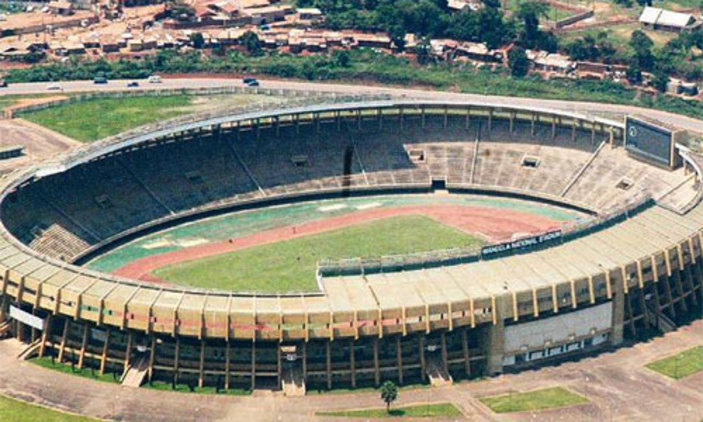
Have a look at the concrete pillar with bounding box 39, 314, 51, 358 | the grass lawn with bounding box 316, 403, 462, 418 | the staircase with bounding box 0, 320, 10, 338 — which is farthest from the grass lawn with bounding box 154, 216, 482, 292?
the grass lawn with bounding box 316, 403, 462, 418

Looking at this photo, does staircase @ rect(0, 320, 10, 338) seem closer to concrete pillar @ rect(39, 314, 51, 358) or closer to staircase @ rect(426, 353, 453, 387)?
concrete pillar @ rect(39, 314, 51, 358)

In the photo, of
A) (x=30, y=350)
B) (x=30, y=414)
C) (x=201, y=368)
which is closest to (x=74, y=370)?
(x=30, y=350)

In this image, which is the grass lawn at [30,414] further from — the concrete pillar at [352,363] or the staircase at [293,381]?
the concrete pillar at [352,363]

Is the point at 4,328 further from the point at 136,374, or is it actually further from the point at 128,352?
the point at 136,374

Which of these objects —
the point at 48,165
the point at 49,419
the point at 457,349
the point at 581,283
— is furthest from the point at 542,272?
the point at 48,165

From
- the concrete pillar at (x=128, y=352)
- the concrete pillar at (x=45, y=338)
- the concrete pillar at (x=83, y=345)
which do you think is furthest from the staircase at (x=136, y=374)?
the concrete pillar at (x=45, y=338)

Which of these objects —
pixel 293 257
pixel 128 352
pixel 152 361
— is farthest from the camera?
pixel 293 257
